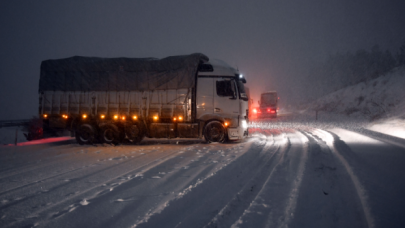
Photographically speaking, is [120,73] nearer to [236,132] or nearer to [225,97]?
[225,97]

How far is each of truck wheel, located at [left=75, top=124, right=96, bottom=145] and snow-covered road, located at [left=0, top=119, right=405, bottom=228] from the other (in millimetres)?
3548

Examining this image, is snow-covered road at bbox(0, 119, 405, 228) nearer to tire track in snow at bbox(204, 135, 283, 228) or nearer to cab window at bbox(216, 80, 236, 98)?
tire track in snow at bbox(204, 135, 283, 228)

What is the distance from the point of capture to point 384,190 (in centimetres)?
485

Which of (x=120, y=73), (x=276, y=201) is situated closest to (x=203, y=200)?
(x=276, y=201)

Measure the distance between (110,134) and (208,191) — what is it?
815cm

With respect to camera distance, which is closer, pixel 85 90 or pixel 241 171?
pixel 241 171

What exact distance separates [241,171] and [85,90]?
27.9 feet

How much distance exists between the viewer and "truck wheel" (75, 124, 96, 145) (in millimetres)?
11844

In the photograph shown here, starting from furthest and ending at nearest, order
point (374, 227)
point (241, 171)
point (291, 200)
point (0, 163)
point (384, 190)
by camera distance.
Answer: point (0, 163) → point (241, 171) → point (384, 190) → point (291, 200) → point (374, 227)

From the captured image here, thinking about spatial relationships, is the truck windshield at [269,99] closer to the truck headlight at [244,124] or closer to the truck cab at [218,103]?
the truck headlight at [244,124]

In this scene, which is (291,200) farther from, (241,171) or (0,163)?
(0,163)

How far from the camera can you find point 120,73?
11.7 metres

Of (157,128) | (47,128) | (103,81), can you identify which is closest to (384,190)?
(157,128)

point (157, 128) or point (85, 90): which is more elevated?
point (85, 90)
